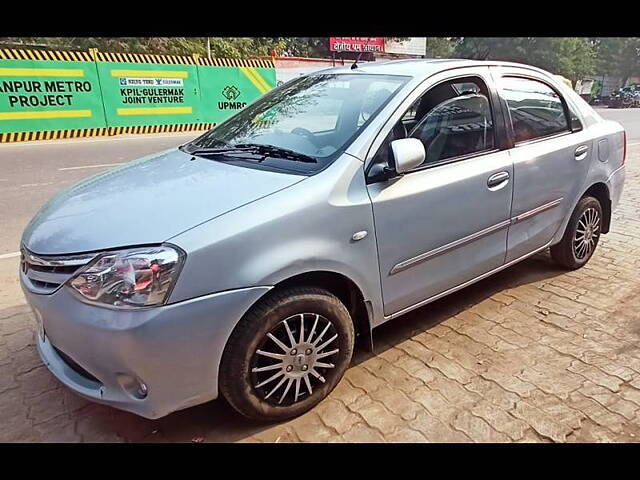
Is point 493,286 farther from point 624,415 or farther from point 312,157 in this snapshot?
point 312,157

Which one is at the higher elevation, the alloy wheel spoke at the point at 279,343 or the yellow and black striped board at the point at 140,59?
the yellow and black striped board at the point at 140,59

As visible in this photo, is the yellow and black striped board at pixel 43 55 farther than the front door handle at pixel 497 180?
Yes

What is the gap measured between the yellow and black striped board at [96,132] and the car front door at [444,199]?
12287mm

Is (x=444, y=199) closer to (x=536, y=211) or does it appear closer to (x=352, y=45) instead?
(x=536, y=211)

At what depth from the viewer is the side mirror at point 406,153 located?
7.40 feet

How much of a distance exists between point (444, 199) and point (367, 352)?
1.03 meters

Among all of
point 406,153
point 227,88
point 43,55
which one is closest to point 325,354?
point 406,153

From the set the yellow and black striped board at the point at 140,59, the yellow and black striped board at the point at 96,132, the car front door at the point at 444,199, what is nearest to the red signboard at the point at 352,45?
the yellow and black striped board at the point at 140,59

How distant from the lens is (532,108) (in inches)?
128

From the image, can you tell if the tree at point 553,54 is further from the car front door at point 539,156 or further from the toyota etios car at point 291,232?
the toyota etios car at point 291,232

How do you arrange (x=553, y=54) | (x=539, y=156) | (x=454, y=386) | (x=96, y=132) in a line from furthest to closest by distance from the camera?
(x=553, y=54), (x=96, y=132), (x=539, y=156), (x=454, y=386)

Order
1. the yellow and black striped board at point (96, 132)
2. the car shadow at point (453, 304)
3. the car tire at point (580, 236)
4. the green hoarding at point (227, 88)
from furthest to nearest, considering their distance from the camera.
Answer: the green hoarding at point (227, 88) → the yellow and black striped board at point (96, 132) → the car tire at point (580, 236) → the car shadow at point (453, 304)

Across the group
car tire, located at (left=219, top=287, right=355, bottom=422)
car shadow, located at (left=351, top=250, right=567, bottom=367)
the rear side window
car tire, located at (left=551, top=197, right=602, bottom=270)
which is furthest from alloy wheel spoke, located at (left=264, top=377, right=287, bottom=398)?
car tire, located at (left=551, top=197, right=602, bottom=270)
